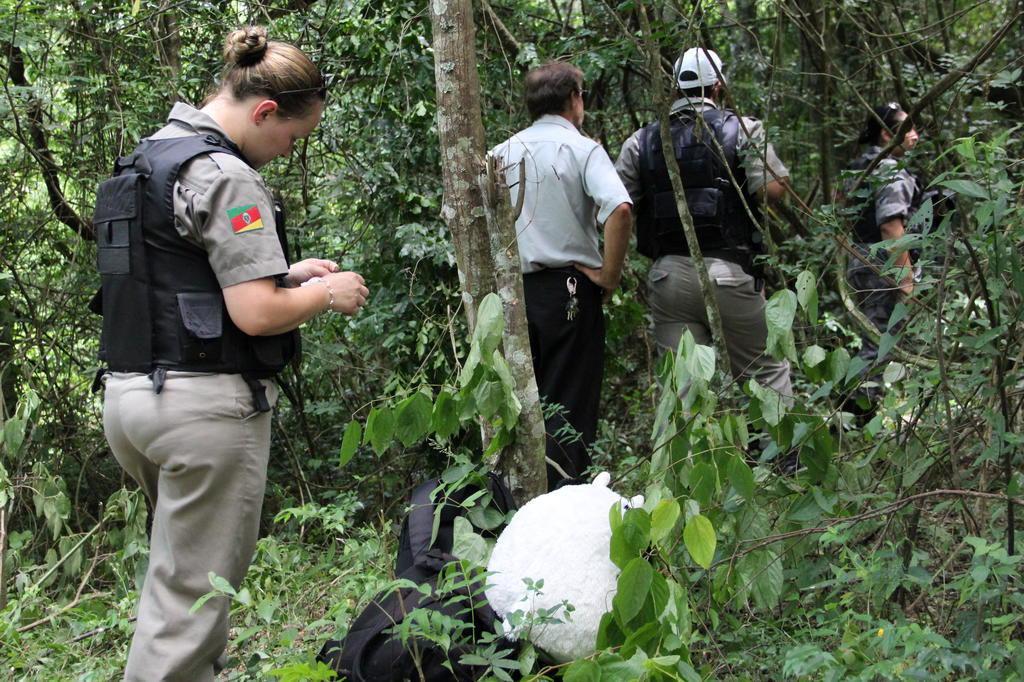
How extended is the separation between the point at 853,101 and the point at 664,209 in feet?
8.98

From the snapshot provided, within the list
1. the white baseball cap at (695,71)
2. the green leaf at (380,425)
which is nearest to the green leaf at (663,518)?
the green leaf at (380,425)

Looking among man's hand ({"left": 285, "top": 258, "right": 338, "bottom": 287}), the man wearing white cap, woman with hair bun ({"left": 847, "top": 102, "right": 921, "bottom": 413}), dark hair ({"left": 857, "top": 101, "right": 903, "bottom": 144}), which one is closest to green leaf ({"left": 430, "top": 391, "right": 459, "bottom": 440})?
man's hand ({"left": 285, "top": 258, "right": 338, "bottom": 287})

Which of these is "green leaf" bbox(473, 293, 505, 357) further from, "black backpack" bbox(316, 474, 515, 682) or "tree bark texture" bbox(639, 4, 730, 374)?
"tree bark texture" bbox(639, 4, 730, 374)

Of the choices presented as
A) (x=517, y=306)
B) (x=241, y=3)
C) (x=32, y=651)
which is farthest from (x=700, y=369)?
(x=241, y=3)

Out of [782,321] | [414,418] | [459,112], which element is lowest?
[414,418]

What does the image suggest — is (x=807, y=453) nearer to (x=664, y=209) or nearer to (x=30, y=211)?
(x=664, y=209)

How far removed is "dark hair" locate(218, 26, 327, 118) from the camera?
8.36 ft

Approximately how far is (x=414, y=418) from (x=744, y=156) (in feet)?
7.03

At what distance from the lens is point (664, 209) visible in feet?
14.3

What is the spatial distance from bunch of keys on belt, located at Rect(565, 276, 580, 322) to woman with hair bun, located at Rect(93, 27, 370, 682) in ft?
5.12

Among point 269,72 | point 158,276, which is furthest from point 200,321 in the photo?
point 269,72

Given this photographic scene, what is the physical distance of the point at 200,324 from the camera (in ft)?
8.11

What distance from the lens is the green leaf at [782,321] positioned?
245 centimetres

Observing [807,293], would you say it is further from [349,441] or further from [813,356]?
[349,441]
